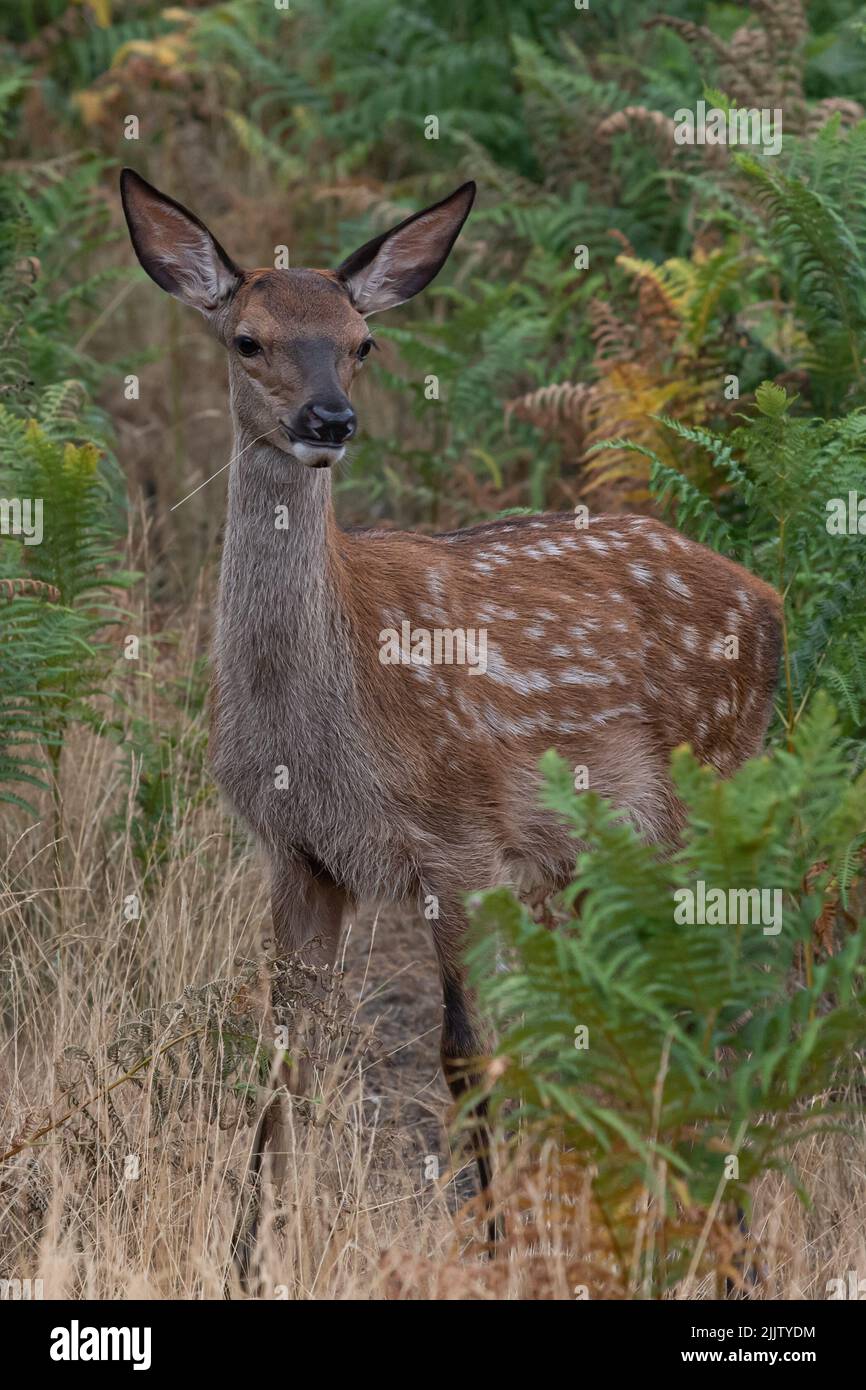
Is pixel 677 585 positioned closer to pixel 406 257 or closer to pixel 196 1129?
pixel 406 257

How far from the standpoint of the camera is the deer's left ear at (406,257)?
502cm

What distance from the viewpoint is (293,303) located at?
15.5 ft

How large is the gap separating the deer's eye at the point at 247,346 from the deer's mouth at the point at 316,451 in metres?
0.32

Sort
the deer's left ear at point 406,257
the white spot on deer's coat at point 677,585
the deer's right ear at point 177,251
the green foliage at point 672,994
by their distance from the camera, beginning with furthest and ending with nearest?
1. the white spot on deer's coat at point 677,585
2. the deer's left ear at point 406,257
3. the deer's right ear at point 177,251
4. the green foliage at point 672,994

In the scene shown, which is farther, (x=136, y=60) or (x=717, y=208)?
(x=136, y=60)

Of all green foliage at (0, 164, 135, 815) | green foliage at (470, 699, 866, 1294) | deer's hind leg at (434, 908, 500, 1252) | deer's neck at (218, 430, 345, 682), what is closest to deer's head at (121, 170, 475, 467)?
deer's neck at (218, 430, 345, 682)

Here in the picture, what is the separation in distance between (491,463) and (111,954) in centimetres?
271

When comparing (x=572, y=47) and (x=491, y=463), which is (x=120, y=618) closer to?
(x=491, y=463)

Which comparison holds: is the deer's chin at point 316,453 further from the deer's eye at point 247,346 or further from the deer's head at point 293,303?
the deer's eye at point 247,346

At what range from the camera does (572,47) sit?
8.20 m

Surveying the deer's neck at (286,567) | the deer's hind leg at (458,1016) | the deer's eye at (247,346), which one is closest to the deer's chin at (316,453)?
the deer's neck at (286,567)

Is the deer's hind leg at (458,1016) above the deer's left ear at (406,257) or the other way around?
the other way around

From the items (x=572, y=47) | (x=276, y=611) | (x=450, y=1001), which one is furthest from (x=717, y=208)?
(x=450, y=1001)

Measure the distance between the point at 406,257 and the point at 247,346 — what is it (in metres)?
0.68
